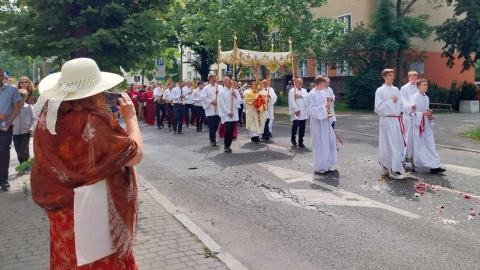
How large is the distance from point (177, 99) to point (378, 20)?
1559 centimetres

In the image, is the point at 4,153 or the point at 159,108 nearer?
the point at 4,153

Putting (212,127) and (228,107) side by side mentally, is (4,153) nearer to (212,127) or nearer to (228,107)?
(228,107)

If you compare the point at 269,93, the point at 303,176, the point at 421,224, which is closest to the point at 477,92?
the point at 269,93

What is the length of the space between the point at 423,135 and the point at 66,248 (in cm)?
813

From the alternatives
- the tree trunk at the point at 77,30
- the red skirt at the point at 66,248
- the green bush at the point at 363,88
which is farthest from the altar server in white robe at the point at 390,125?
the green bush at the point at 363,88

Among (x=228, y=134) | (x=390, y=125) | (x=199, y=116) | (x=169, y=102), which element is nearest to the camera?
(x=390, y=125)

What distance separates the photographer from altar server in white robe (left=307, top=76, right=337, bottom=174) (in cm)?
930

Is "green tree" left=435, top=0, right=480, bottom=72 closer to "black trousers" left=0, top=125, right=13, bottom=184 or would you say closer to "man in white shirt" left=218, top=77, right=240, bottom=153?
"man in white shirt" left=218, top=77, right=240, bottom=153

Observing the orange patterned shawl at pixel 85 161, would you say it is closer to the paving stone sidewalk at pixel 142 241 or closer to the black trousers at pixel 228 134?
the paving stone sidewalk at pixel 142 241

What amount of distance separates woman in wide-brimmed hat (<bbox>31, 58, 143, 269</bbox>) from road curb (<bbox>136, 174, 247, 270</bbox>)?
195 cm

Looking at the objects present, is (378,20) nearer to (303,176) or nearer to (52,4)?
(303,176)

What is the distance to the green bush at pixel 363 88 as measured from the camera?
2905 cm

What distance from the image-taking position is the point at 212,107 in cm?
1433

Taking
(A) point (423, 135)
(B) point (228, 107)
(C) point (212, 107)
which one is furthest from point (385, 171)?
(C) point (212, 107)
